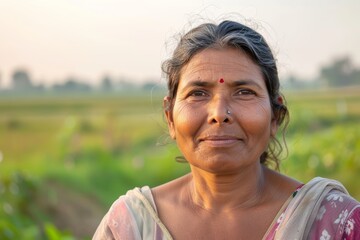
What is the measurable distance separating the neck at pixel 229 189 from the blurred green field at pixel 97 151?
276 cm

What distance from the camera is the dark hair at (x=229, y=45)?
2.50 meters

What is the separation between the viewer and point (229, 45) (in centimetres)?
251

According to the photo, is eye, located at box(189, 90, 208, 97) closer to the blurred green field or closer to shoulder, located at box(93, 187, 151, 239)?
shoulder, located at box(93, 187, 151, 239)

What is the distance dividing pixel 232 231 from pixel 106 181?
333cm

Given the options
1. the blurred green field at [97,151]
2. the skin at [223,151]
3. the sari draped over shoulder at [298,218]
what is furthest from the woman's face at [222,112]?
the blurred green field at [97,151]

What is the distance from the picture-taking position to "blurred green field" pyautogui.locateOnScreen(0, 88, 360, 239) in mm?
5527

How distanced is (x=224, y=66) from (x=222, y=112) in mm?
173

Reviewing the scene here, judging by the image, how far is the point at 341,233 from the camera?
239 cm

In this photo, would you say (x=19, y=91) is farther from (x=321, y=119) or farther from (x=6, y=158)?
(x=321, y=119)

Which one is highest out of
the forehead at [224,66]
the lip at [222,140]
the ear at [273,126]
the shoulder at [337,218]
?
the forehead at [224,66]

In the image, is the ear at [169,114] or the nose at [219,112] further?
the ear at [169,114]

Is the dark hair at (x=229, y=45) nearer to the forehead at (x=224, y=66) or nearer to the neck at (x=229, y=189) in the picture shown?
the forehead at (x=224, y=66)

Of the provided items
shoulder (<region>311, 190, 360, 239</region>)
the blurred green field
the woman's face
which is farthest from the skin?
the blurred green field

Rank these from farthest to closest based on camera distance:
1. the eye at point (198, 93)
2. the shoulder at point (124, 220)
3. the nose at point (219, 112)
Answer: the shoulder at point (124, 220), the eye at point (198, 93), the nose at point (219, 112)
